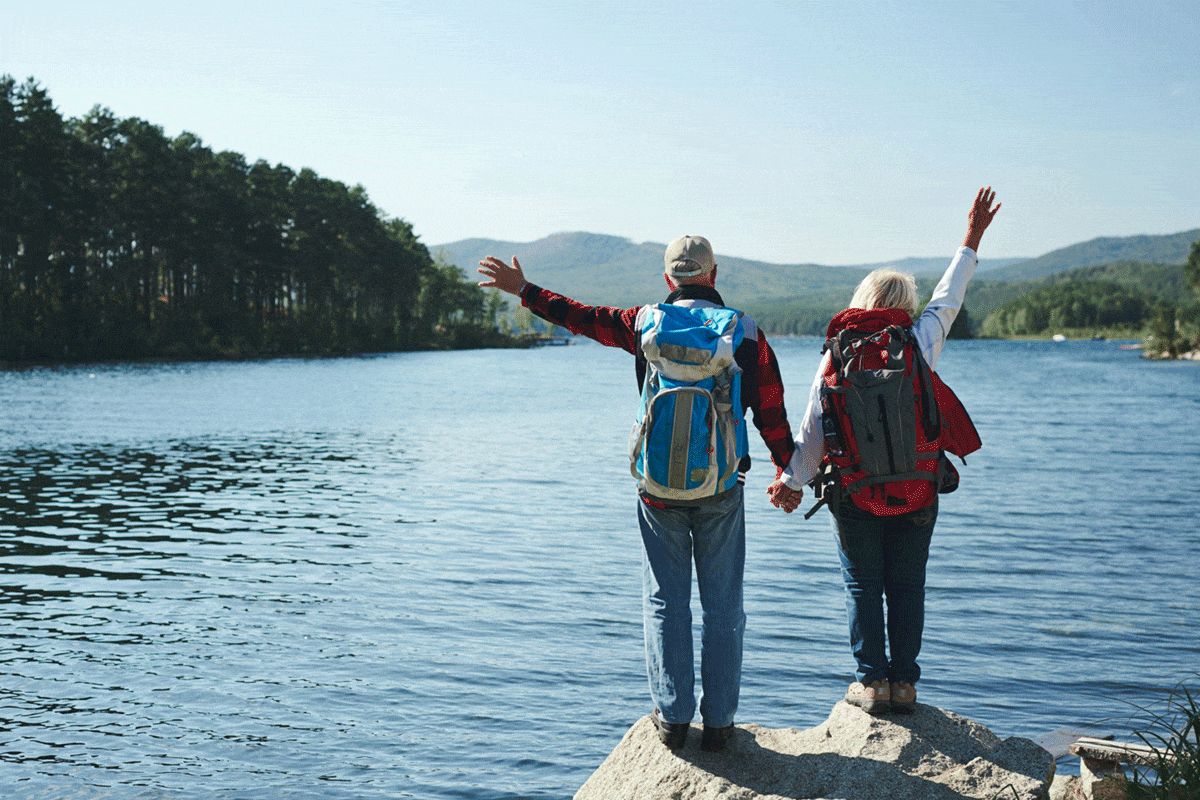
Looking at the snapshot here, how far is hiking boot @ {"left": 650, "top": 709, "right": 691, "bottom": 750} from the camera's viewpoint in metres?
4.60

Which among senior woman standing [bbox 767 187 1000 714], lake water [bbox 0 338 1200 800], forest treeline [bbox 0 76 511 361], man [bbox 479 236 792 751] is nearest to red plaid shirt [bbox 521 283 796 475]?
man [bbox 479 236 792 751]

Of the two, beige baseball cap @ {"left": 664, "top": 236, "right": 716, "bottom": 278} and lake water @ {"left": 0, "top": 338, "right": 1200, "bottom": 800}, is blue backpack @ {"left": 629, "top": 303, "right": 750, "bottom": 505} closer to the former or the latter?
beige baseball cap @ {"left": 664, "top": 236, "right": 716, "bottom": 278}

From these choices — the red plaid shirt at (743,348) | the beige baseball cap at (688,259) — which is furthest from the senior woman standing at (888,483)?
the beige baseball cap at (688,259)

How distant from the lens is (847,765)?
4.48 meters

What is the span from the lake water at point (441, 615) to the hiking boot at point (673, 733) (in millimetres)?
1634

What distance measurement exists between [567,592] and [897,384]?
7142mm

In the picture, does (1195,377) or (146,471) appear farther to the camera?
(1195,377)

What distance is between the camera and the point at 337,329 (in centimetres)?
10288

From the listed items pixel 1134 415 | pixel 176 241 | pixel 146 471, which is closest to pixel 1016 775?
pixel 146 471

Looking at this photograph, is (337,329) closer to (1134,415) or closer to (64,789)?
(1134,415)

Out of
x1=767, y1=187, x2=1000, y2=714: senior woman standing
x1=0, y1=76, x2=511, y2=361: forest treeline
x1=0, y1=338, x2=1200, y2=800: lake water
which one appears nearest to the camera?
x1=767, y1=187, x2=1000, y2=714: senior woman standing

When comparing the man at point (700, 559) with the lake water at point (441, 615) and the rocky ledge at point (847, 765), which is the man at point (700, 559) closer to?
the rocky ledge at point (847, 765)

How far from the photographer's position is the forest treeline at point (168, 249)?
6675 cm

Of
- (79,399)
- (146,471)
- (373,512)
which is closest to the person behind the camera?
(373,512)
